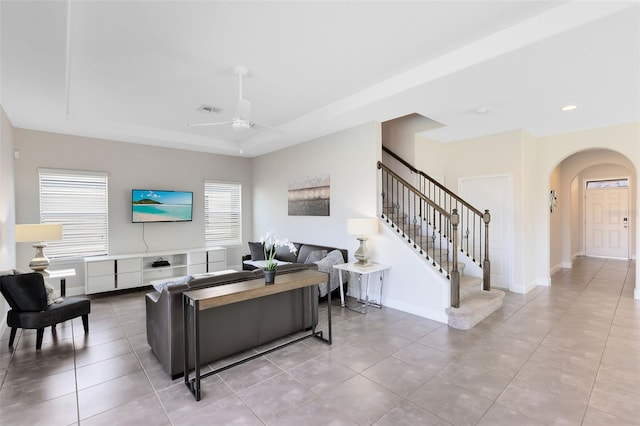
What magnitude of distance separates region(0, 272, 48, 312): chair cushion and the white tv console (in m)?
2.22

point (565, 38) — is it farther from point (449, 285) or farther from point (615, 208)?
point (615, 208)

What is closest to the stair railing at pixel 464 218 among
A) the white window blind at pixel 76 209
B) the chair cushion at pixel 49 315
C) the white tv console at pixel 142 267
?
the white tv console at pixel 142 267

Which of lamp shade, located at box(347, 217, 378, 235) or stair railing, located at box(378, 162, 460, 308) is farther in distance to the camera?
stair railing, located at box(378, 162, 460, 308)

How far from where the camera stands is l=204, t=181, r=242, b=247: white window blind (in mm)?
7098

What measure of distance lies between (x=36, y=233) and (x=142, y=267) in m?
2.07

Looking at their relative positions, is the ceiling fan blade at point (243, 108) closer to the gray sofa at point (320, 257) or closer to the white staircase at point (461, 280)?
the gray sofa at point (320, 257)

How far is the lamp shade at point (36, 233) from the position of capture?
3.76 meters

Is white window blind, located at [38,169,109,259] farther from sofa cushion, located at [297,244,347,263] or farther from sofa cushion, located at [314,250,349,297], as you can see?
sofa cushion, located at [314,250,349,297]

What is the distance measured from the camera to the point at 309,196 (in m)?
5.95

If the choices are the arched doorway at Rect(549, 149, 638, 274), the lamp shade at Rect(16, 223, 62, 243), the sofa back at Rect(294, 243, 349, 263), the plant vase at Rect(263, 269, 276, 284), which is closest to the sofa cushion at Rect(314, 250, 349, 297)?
the sofa back at Rect(294, 243, 349, 263)

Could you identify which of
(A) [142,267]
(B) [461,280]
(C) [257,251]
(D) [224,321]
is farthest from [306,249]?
(A) [142,267]

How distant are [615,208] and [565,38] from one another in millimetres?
8745

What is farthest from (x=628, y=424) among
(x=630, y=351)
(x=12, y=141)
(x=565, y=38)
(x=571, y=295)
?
(x=12, y=141)

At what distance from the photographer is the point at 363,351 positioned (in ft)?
10.3
